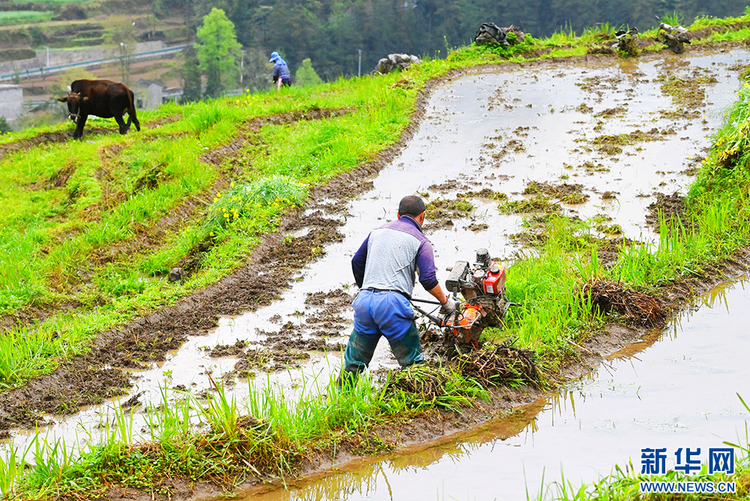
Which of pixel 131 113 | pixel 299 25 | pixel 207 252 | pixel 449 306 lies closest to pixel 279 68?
pixel 131 113

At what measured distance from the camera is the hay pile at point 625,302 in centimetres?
633

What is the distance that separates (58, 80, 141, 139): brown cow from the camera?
589 inches

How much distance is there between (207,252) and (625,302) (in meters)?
5.38

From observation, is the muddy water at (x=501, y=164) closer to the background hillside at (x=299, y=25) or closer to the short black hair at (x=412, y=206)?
the short black hair at (x=412, y=206)

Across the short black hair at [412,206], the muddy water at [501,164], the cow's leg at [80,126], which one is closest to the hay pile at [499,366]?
the muddy water at [501,164]

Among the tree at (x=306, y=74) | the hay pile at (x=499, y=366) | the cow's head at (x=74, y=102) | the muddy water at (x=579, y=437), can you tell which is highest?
the tree at (x=306, y=74)

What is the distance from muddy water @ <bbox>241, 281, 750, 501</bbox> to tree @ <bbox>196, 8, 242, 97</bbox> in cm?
5169

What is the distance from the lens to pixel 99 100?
49.5 feet

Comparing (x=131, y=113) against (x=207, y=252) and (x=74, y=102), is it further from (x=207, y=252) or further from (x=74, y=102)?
(x=207, y=252)

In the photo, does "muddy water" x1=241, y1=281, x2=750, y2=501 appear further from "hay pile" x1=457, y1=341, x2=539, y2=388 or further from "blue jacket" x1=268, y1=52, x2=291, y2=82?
"blue jacket" x1=268, y1=52, x2=291, y2=82

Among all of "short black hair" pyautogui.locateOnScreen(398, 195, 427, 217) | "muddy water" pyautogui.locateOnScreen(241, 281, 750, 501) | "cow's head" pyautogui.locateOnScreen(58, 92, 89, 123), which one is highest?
"cow's head" pyautogui.locateOnScreen(58, 92, 89, 123)

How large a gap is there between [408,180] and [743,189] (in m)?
4.81

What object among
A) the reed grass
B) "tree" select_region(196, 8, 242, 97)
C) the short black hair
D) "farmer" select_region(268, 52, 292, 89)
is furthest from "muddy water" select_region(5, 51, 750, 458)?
"tree" select_region(196, 8, 242, 97)

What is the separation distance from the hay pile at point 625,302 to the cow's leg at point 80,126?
12.7 meters
